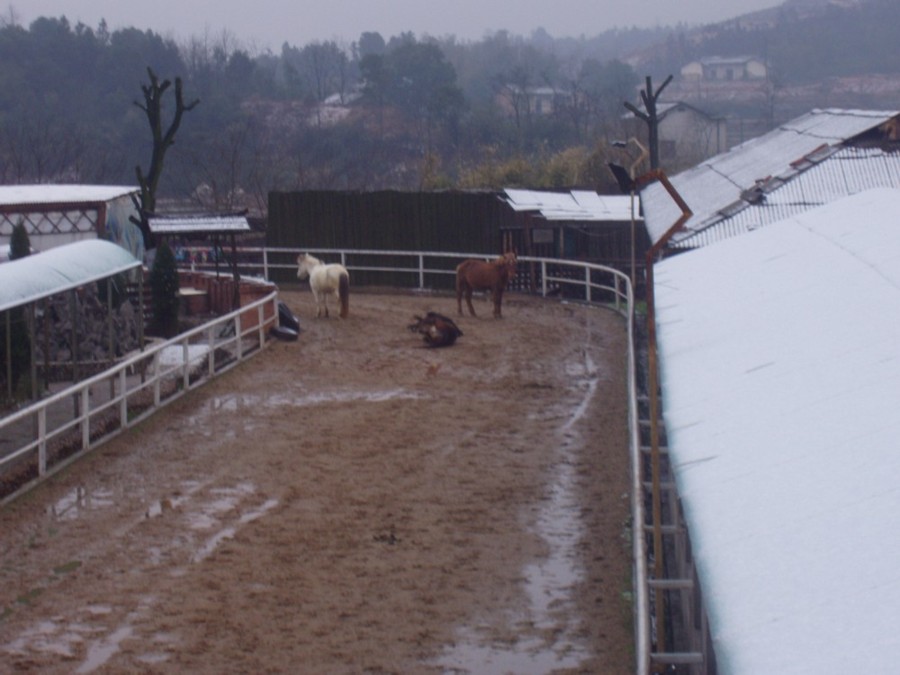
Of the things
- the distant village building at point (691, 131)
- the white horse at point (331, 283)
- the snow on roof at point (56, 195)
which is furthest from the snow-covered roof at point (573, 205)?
the distant village building at point (691, 131)

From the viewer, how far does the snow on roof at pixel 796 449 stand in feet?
14.7

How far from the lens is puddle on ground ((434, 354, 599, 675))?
878 cm

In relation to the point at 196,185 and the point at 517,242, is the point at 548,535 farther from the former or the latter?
the point at 196,185

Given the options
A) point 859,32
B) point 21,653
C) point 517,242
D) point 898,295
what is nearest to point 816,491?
point 898,295

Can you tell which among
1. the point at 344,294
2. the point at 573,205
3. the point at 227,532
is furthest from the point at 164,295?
the point at 227,532

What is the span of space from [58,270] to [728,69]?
127089 millimetres

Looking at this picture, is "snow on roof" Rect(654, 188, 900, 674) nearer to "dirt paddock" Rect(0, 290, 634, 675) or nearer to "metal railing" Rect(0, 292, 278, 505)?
"dirt paddock" Rect(0, 290, 634, 675)

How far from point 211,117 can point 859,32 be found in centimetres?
7245

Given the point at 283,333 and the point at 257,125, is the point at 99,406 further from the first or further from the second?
the point at 257,125

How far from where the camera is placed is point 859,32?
414 ft

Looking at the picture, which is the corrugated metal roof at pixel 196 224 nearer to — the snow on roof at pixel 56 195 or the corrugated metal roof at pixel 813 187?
the snow on roof at pixel 56 195

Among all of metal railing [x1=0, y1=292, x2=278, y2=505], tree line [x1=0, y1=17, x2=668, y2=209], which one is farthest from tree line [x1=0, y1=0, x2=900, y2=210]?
metal railing [x1=0, y1=292, x2=278, y2=505]

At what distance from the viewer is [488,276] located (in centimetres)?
2539

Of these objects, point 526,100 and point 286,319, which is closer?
point 286,319
